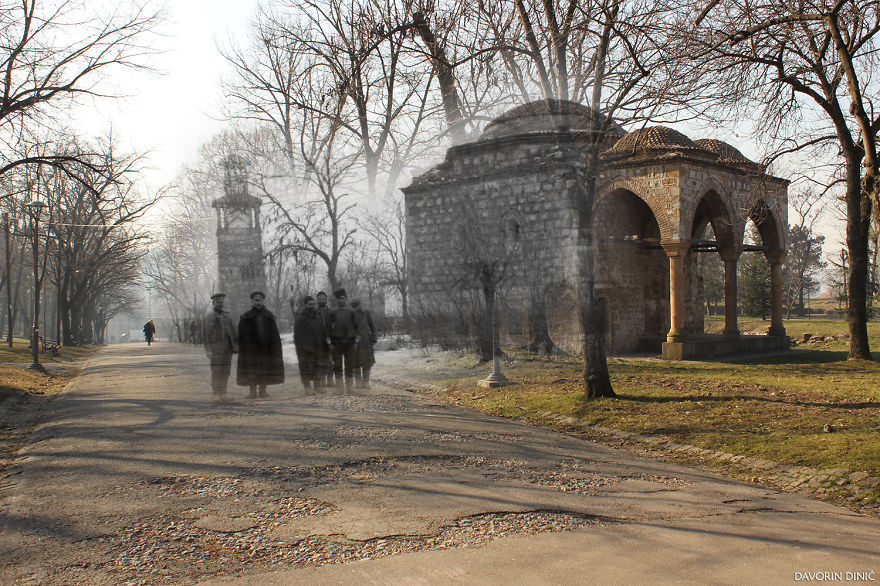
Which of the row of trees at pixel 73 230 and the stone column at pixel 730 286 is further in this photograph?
the row of trees at pixel 73 230

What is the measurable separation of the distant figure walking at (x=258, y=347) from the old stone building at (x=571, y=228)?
607 centimetres

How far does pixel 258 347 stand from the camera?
1298cm

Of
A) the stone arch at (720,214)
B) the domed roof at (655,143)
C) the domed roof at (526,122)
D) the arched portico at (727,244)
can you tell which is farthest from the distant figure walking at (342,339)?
the arched portico at (727,244)

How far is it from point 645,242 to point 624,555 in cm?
2035

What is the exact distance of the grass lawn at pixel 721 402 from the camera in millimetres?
7270

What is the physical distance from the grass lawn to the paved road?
1.29 meters

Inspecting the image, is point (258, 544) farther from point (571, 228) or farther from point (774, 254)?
point (774, 254)

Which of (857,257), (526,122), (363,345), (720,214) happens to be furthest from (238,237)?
(857,257)

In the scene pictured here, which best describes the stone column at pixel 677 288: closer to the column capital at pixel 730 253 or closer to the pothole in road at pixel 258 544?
the column capital at pixel 730 253

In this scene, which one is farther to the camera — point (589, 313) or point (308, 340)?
point (308, 340)

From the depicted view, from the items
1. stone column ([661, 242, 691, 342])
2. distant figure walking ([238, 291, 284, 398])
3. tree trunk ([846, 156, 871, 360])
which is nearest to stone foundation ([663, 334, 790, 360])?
stone column ([661, 242, 691, 342])

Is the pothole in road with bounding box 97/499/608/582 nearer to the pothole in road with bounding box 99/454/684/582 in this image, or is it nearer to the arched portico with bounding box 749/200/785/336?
the pothole in road with bounding box 99/454/684/582

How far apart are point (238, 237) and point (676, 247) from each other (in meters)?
14.2

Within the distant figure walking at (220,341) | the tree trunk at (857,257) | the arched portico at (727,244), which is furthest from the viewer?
the arched portico at (727,244)
